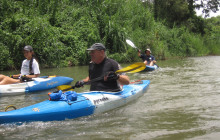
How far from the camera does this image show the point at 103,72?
176 inches

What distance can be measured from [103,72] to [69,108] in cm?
92

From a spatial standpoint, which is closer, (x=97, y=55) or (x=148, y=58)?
(x=97, y=55)

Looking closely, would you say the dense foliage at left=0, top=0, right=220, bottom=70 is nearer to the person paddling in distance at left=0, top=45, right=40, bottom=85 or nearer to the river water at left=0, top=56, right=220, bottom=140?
the person paddling in distance at left=0, top=45, right=40, bottom=85

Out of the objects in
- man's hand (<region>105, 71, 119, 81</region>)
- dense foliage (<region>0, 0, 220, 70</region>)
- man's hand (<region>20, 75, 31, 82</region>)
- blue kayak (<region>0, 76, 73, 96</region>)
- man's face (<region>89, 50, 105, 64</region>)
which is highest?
dense foliage (<region>0, 0, 220, 70</region>)

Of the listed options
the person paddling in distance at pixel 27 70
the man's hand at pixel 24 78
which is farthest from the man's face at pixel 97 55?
the man's hand at pixel 24 78

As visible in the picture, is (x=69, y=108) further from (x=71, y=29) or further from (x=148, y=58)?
(x=71, y=29)

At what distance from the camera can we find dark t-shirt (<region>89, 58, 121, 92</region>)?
14.6 feet

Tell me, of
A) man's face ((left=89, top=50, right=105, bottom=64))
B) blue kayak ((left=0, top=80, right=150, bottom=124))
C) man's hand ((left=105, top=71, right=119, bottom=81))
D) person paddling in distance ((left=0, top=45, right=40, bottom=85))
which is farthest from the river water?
person paddling in distance ((left=0, top=45, right=40, bottom=85))

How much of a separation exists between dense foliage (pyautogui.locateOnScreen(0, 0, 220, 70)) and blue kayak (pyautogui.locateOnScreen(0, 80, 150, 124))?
30.8 feet

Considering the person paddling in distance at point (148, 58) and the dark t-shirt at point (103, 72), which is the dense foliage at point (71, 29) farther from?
the dark t-shirt at point (103, 72)

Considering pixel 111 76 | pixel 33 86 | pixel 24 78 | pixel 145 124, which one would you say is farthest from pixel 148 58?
pixel 145 124

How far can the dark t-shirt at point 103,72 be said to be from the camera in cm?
446

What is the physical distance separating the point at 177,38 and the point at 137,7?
233 inches

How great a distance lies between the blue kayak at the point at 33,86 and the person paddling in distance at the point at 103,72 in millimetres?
2697
